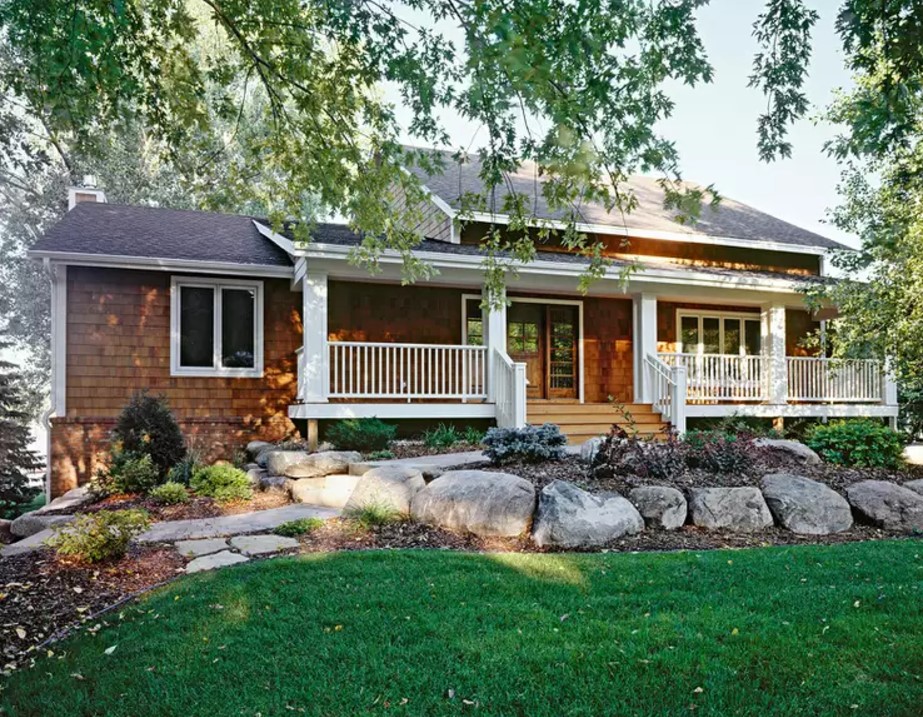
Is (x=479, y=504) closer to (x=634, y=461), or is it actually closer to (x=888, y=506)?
(x=634, y=461)

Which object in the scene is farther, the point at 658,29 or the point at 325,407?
the point at 325,407

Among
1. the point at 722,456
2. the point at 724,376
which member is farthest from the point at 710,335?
the point at 722,456

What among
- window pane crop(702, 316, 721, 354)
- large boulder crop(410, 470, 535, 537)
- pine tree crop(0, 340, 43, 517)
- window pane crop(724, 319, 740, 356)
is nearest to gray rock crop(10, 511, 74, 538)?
large boulder crop(410, 470, 535, 537)

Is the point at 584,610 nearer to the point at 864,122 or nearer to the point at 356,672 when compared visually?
the point at 356,672

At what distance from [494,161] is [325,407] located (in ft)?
19.1

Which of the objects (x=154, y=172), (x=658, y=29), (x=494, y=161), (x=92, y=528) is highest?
(x=154, y=172)

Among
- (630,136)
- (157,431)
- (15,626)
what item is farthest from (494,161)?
(157,431)

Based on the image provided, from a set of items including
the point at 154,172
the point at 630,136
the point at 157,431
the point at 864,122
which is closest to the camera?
the point at 864,122

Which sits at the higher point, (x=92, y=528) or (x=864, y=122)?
(x=864, y=122)

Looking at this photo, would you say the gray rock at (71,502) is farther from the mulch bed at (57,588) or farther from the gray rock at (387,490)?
the gray rock at (387,490)

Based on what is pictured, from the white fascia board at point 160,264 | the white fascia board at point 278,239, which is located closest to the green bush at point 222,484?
the white fascia board at point 278,239

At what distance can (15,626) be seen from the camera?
3922 mm

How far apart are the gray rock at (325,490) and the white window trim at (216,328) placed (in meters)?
3.58

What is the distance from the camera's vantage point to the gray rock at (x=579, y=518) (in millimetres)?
5523
